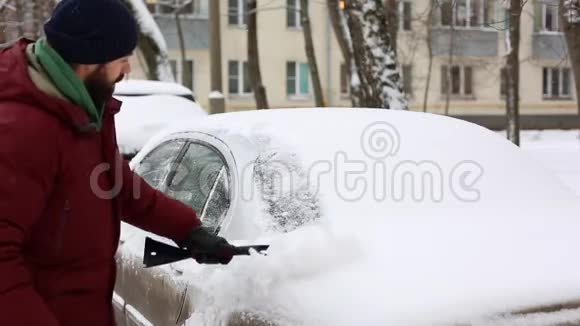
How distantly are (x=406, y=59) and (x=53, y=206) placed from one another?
26.8 m

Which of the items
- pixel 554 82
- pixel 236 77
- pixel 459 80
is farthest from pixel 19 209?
pixel 554 82

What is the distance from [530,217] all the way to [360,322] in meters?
1.06

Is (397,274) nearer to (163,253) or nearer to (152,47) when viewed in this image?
(163,253)

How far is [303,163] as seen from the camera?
300 centimetres

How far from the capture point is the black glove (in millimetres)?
2439

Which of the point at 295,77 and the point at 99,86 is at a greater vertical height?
the point at 99,86

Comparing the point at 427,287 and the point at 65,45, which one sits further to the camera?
the point at 427,287

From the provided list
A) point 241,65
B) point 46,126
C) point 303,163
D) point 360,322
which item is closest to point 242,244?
point 303,163

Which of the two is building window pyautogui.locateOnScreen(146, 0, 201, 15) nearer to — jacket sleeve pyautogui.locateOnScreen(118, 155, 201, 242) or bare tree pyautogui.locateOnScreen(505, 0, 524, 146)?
bare tree pyautogui.locateOnScreen(505, 0, 524, 146)

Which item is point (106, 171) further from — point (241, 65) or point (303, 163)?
point (241, 65)

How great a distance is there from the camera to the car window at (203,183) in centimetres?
312

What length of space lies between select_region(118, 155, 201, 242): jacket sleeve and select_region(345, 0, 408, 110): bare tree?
6.21 metres

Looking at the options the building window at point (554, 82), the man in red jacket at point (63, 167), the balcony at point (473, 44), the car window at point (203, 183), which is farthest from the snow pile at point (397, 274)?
the building window at point (554, 82)

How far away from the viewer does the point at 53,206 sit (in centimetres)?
192
